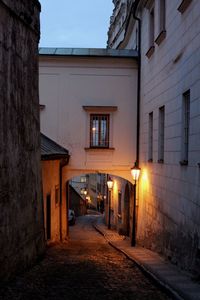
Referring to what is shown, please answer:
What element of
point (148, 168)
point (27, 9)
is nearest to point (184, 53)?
point (27, 9)

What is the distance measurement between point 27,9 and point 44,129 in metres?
9.84

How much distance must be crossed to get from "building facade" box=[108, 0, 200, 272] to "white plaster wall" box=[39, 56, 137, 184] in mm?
910

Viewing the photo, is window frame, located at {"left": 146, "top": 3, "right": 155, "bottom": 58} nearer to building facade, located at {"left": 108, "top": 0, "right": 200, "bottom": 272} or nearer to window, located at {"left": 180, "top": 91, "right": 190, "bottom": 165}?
building facade, located at {"left": 108, "top": 0, "right": 200, "bottom": 272}

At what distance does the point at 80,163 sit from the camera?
63.7ft

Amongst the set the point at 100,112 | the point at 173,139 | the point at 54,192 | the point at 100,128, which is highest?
the point at 100,112

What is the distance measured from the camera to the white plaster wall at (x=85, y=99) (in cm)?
1922

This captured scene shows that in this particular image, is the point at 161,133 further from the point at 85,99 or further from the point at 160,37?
the point at 85,99

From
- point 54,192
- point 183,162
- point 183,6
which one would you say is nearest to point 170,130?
point 183,162

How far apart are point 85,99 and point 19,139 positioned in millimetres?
10298

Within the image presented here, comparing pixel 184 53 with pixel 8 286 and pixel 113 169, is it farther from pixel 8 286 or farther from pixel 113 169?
pixel 113 169

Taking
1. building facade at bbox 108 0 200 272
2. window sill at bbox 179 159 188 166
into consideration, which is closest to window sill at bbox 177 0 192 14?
building facade at bbox 108 0 200 272

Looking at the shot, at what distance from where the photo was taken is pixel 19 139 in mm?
9180

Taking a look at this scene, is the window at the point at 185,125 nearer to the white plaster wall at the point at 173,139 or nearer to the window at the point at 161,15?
the white plaster wall at the point at 173,139

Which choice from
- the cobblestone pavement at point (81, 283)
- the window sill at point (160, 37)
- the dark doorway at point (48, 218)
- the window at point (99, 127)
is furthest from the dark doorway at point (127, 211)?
the cobblestone pavement at point (81, 283)
